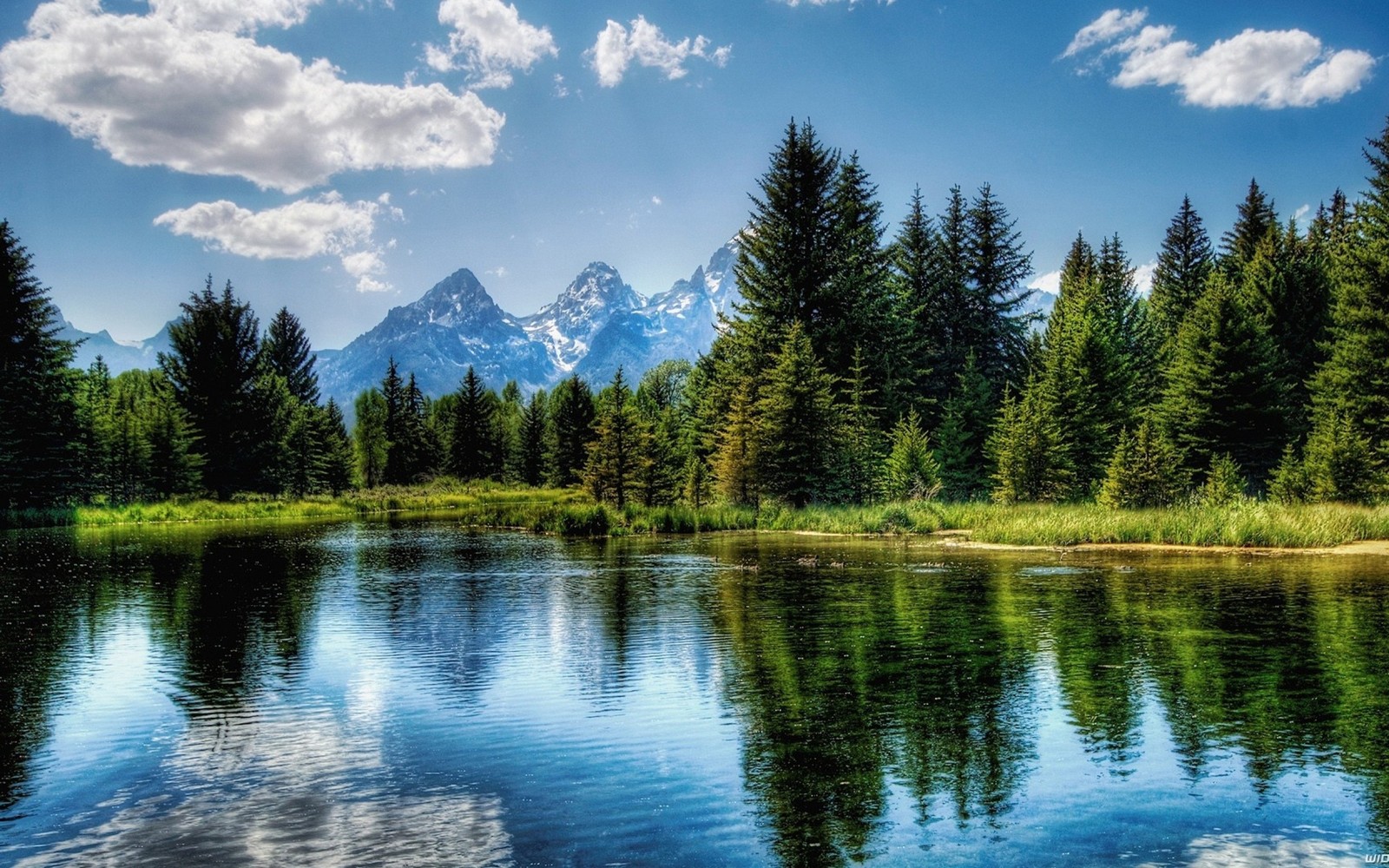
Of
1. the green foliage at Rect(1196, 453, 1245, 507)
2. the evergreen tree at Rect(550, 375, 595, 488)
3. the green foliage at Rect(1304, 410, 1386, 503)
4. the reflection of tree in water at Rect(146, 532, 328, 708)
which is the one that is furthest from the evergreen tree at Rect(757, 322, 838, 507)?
the evergreen tree at Rect(550, 375, 595, 488)

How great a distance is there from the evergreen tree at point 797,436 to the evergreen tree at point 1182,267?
128 ft

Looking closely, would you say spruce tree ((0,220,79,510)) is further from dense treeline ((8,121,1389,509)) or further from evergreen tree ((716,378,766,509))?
evergreen tree ((716,378,766,509))

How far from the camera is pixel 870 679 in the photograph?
1209cm

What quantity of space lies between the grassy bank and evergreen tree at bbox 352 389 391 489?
126 feet

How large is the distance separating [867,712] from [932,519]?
29927mm

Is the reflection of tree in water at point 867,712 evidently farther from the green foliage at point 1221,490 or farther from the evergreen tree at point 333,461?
the evergreen tree at point 333,461

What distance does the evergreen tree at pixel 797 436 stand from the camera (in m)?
46.6

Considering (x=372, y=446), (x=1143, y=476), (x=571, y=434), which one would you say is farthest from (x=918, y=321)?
(x=372, y=446)

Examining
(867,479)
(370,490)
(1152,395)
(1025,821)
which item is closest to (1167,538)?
(867,479)

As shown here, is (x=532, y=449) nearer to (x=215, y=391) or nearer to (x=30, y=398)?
(x=215, y=391)

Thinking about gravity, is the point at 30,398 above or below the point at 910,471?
above

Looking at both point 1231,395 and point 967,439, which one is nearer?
point 1231,395

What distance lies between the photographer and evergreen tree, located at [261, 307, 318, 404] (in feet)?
362

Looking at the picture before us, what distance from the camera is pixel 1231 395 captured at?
154 ft
